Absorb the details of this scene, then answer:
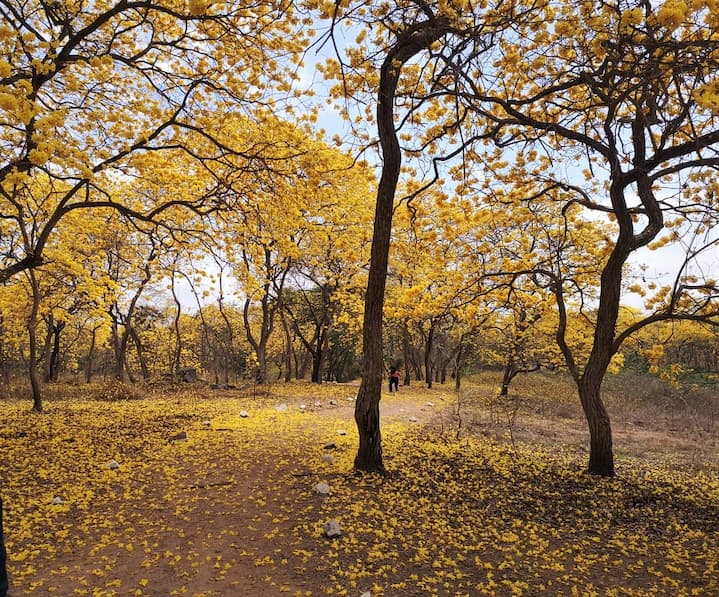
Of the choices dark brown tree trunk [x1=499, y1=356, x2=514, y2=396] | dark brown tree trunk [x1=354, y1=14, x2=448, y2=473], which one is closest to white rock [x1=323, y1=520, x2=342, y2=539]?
dark brown tree trunk [x1=354, y1=14, x2=448, y2=473]

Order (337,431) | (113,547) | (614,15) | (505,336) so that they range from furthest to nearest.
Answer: (505,336) → (337,431) → (113,547) → (614,15)

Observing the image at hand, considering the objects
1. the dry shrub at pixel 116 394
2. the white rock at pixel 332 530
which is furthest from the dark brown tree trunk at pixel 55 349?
the white rock at pixel 332 530

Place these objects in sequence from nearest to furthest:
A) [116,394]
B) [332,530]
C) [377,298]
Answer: [332,530] < [377,298] < [116,394]

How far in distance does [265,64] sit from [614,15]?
3851mm

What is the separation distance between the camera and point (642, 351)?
583cm

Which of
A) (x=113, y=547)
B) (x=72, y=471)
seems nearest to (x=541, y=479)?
(x=113, y=547)

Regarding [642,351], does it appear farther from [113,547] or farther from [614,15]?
[113,547]

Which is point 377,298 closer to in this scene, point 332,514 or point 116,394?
point 332,514

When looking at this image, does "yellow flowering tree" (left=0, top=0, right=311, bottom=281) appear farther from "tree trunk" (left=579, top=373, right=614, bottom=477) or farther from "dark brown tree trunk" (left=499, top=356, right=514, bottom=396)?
"dark brown tree trunk" (left=499, top=356, right=514, bottom=396)

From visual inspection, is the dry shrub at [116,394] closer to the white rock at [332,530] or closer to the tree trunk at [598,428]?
the white rock at [332,530]

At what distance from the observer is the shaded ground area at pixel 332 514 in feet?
10.2

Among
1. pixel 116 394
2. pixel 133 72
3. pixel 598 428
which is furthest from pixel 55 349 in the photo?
pixel 598 428

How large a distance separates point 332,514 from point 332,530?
42 cm

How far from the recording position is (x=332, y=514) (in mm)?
4078
